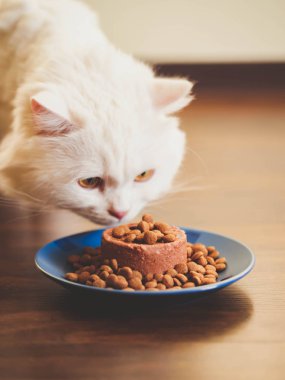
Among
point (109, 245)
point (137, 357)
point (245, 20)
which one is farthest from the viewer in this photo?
point (245, 20)

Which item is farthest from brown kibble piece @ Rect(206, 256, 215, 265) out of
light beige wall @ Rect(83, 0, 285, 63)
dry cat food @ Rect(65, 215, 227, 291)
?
light beige wall @ Rect(83, 0, 285, 63)

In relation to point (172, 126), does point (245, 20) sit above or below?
above

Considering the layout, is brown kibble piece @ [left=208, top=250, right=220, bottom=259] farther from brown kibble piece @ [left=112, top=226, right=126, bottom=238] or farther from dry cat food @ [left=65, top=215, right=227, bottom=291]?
brown kibble piece @ [left=112, top=226, right=126, bottom=238]

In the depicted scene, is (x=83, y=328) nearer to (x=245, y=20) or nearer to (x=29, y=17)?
(x=29, y=17)

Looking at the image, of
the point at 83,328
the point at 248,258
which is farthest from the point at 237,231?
the point at 83,328

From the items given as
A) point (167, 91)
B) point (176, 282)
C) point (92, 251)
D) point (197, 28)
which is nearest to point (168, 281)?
point (176, 282)

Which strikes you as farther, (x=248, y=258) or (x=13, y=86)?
(x=13, y=86)

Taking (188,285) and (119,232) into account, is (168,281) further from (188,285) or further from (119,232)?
(119,232)
